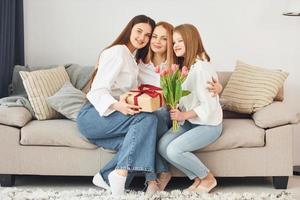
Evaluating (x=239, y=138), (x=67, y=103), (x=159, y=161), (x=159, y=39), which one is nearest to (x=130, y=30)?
(x=159, y=39)

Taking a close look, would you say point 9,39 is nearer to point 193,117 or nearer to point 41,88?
point 41,88

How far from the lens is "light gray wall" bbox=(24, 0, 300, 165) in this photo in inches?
173

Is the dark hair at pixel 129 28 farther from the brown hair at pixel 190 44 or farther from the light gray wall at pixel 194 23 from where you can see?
the light gray wall at pixel 194 23

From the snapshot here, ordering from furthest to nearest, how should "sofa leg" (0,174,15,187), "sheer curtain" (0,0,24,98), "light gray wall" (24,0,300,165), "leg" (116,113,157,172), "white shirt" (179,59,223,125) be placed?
"light gray wall" (24,0,300,165), "sheer curtain" (0,0,24,98), "sofa leg" (0,174,15,187), "white shirt" (179,59,223,125), "leg" (116,113,157,172)

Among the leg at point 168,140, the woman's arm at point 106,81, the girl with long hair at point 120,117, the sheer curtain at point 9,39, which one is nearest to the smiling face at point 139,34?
the girl with long hair at point 120,117

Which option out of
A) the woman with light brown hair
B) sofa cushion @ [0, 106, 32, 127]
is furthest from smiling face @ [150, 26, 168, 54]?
sofa cushion @ [0, 106, 32, 127]

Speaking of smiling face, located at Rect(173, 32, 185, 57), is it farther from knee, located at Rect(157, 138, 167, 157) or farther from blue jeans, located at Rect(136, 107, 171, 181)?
knee, located at Rect(157, 138, 167, 157)

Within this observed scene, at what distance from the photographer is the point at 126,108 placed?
3.29 metres

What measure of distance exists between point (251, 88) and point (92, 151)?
1.18 m

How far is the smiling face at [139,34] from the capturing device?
3.53m

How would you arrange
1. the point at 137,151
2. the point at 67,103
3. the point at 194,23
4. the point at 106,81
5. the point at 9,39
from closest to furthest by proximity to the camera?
the point at 137,151 < the point at 106,81 < the point at 67,103 < the point at 9,39 < the point at 194,23

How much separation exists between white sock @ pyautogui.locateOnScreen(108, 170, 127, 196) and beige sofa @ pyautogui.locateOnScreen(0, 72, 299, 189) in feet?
0.80

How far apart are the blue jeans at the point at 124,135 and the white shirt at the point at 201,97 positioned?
0.28m

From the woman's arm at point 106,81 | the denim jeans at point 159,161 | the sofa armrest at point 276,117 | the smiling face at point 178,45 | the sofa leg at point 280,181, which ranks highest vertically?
the smiling face at point 178,45
